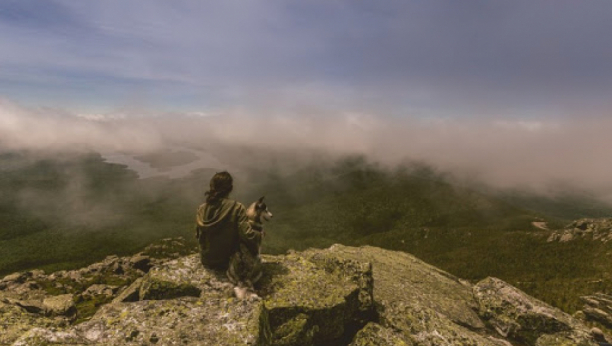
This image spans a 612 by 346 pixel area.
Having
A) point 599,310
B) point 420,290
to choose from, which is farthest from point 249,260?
point 599,310

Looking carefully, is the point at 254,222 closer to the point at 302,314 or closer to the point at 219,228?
the point at 219,228

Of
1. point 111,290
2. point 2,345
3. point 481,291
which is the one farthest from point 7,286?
point 481,291

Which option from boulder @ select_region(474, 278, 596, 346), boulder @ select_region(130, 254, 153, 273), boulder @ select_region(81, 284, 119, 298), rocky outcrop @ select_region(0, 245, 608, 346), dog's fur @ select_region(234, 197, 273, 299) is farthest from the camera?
boulder @ select_region(130, 254, 153, 273)

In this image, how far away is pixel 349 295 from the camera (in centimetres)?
1424

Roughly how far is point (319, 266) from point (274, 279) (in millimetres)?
3943

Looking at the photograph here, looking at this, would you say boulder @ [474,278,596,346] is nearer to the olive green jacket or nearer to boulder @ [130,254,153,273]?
the olive green jacket

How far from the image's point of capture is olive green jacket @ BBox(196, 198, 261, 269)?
13312 mm

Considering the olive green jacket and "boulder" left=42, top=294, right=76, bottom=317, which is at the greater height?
the olive green jacket

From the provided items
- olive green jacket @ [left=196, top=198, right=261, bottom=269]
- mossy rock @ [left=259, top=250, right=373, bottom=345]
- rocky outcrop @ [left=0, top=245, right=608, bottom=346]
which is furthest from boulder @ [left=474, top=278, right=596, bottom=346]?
olive green jacket @ [left=196, top=198, right=261, bottom=269]

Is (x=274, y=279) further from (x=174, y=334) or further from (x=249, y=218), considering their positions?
(x=174, y=334)

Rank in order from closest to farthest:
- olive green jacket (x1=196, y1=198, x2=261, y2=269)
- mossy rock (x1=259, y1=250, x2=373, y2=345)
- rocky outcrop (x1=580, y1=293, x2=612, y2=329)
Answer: mossy rock (x1=259, y1=250, x2=373, y2=345)
olive green jacket (x1=196, y1=198, x2=261, y2=269)
rocky outcrop (x1=580, y1=293, x2=612, y2=329)

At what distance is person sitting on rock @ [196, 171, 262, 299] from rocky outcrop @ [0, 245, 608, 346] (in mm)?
836

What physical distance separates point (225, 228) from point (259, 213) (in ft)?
5.44

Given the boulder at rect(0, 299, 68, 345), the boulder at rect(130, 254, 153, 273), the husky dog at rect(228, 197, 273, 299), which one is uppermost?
the husky dog at rect(228, 197, 273, 299)
